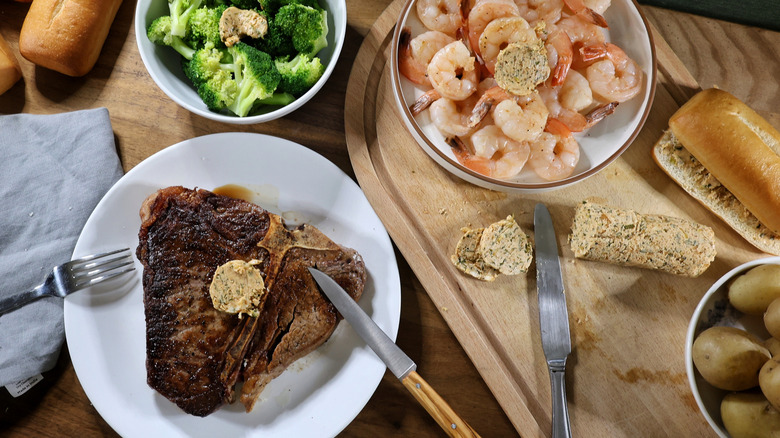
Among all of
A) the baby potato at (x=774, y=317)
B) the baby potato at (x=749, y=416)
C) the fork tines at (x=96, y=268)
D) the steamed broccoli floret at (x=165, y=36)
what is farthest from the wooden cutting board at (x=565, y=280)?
the fork tines at (x=96, y=268)

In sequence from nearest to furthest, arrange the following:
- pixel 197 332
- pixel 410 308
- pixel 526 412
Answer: pixel 197 332, pixel 526 412, pixel 410 308

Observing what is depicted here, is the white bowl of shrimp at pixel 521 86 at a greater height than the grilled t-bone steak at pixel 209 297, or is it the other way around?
the white bowl of shrimp at pixel 521 86

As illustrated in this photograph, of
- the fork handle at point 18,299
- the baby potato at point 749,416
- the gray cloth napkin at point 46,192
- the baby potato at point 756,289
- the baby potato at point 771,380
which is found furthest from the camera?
the gray cloth napkin at point 46,192

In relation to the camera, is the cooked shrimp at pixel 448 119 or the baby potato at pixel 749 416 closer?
the baby potato at pixel 749 416

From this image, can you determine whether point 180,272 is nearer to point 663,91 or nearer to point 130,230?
point 130,230

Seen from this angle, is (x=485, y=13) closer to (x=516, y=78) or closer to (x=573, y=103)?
(x=516, y=78)

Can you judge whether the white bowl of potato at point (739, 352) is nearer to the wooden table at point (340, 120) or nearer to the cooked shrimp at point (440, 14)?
the wooden table at point (340, 120)

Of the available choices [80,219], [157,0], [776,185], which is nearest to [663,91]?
[776,185]

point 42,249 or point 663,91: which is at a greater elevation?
point 663,91

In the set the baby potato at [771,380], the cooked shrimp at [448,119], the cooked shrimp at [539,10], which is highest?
the cooked shrimp at [539,10]
